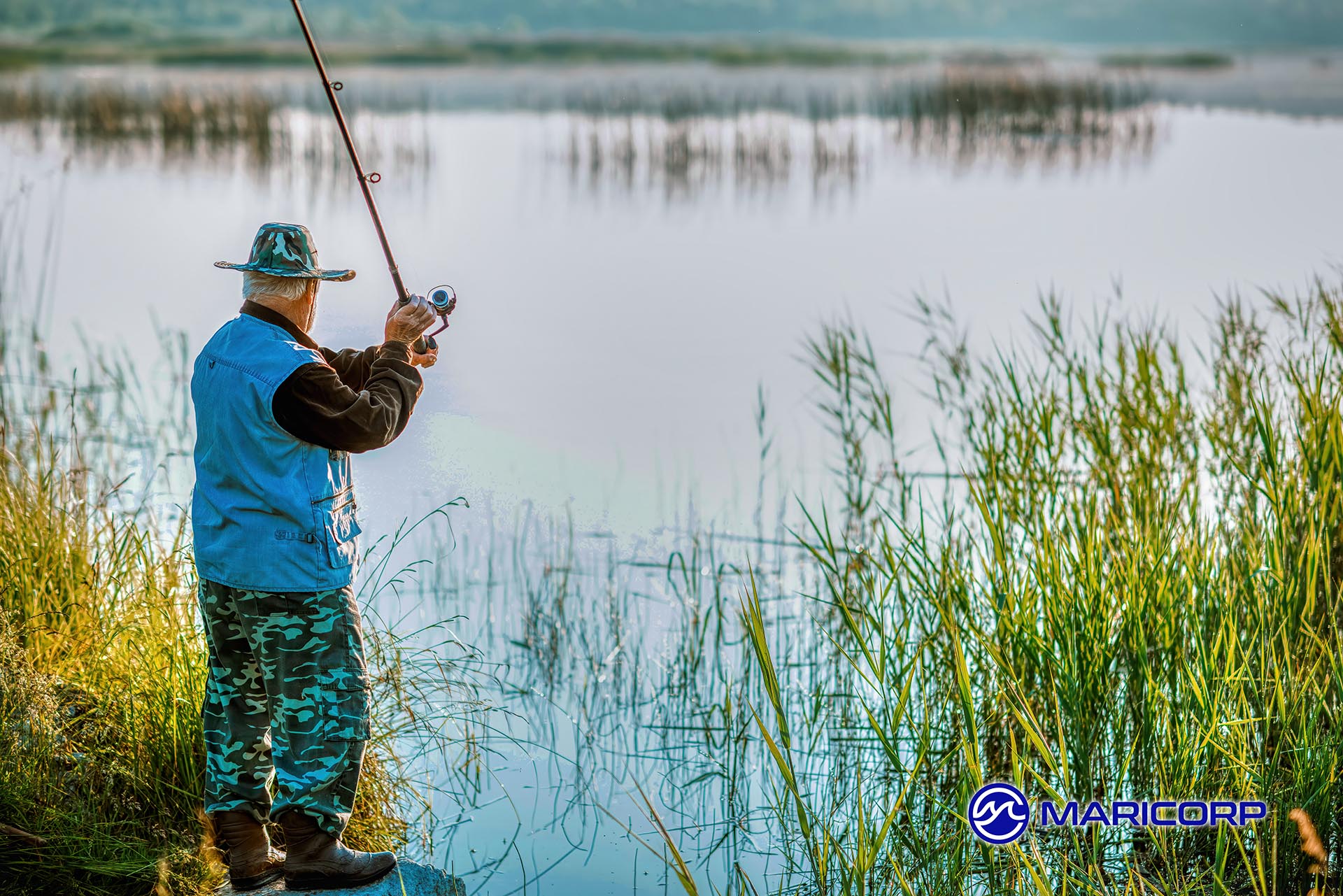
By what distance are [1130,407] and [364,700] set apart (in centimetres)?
253

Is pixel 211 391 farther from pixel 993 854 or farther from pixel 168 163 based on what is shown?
pixel 168 163

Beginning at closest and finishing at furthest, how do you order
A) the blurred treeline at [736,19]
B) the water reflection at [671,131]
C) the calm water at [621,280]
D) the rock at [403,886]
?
the rock at [403,886] → the calm water at [621,280] → the water reflection at [671,131] → the blurred treeline at [736,19]

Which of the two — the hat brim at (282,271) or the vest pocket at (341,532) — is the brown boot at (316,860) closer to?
the vest pocket at (341,532)

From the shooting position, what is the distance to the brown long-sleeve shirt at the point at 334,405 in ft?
7.98

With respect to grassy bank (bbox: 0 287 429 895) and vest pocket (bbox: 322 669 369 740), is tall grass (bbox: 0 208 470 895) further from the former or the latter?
vest pocket (bbox: 322 669 369 740)

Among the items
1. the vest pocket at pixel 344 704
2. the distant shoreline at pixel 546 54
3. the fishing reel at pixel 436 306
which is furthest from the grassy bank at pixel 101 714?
the distant shoreline at pixel 546 54

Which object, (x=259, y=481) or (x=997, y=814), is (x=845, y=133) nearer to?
(x=997, y=814)

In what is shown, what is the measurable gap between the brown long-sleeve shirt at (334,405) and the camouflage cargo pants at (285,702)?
0.95 feet

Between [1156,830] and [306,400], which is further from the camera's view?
[1156,830]

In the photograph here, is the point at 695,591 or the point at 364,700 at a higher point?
the point at 364,700

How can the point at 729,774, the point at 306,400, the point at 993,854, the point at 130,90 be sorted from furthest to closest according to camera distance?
the point at 130,90, the point at 729,774, the point at 993,854, the point at 306,400

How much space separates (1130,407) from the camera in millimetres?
4117

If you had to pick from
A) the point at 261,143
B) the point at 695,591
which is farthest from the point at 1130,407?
the point at 261,143

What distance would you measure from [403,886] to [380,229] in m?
1.35
